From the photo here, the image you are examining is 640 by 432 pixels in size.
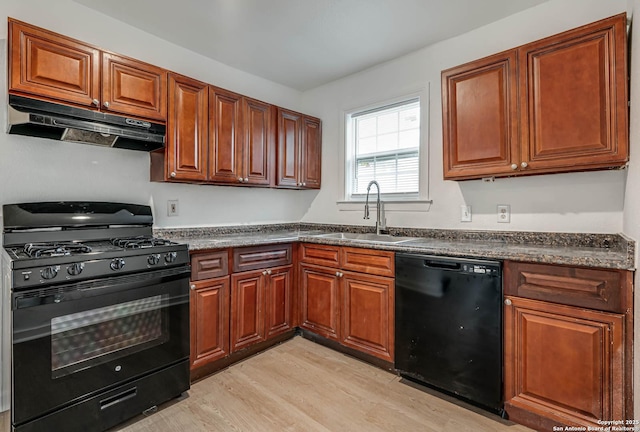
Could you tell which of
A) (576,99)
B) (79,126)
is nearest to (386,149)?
(576,99)

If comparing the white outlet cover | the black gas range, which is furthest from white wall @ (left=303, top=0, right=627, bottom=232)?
the black gas range

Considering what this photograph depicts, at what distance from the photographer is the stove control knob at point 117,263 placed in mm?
1671

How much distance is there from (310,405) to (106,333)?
121 cm

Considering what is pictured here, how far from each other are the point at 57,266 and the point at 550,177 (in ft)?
9.41

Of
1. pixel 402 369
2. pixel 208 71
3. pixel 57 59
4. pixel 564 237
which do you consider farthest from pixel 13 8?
pixel 564 237

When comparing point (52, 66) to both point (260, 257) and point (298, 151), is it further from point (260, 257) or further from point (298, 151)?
point (298, 151)

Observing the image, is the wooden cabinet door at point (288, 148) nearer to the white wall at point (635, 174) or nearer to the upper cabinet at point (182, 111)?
the upper cabinet at point (182, 111)

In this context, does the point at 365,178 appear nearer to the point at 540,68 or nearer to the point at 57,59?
the point at 540,68

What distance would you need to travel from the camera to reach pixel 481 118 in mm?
2094

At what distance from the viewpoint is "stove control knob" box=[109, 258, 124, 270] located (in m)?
1.67

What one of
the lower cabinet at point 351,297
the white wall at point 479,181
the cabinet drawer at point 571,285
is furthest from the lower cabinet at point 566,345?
the lower cabinet at point 351,297

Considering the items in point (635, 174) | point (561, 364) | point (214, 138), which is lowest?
point (561, 364)

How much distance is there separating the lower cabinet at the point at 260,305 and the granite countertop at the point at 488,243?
0.95 ft

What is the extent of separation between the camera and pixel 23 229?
6.17 feet
